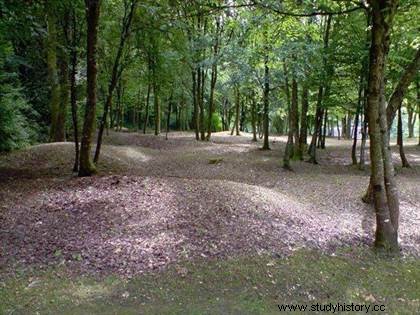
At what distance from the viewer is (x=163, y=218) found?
20.6 feet

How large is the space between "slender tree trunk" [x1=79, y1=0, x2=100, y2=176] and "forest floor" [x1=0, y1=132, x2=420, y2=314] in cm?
49

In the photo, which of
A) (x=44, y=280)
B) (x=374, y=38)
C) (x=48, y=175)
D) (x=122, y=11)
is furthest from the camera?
(x=122, y=11)

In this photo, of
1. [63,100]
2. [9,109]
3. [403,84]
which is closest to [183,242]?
[403,84]

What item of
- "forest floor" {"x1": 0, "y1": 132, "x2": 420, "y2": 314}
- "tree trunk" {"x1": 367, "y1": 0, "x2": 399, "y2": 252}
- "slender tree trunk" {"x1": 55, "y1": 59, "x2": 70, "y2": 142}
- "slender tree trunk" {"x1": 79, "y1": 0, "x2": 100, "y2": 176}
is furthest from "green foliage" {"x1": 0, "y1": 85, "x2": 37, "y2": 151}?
"tree trunk" {"x1": 367, "y1": 0, "x2": 399, "y2": 252}

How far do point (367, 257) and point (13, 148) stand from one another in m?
10.6

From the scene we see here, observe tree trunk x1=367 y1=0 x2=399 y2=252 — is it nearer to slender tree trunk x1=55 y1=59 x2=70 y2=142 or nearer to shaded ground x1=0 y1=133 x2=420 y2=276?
shaded ground x1=0 y1=133 x2=420 y2=276

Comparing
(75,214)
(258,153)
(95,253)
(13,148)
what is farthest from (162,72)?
(95,253)

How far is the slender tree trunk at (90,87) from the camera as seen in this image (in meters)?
8.24

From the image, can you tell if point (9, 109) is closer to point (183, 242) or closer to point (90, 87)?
point (90, 87)

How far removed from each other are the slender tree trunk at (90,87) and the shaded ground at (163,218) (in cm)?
53

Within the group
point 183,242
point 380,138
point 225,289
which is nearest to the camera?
point 225,289

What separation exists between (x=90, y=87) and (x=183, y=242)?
4.78 m

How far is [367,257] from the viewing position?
5789 millimetres

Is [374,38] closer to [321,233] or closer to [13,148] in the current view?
[321,233]
